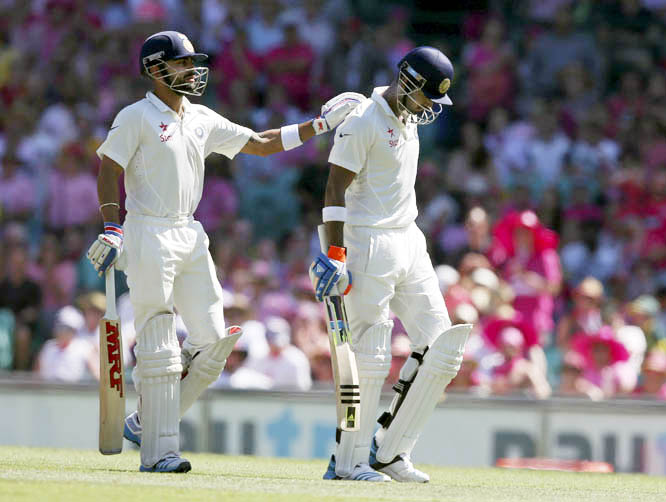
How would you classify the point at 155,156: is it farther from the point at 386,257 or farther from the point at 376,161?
the point at 386,257

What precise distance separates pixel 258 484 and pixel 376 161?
179cm

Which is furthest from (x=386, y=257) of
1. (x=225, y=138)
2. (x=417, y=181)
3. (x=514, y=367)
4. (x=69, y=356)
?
(x=417, y=181)

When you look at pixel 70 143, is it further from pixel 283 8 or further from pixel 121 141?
pixel 121 141

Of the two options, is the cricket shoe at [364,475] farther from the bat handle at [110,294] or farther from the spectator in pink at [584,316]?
the spectator in pink at [584,316]

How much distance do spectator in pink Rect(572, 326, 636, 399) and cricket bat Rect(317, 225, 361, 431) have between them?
422 cm

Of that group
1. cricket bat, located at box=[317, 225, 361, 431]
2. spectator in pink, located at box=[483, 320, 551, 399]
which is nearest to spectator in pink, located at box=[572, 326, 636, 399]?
spectator in pink, located at box=[483, 320, 551, 399]

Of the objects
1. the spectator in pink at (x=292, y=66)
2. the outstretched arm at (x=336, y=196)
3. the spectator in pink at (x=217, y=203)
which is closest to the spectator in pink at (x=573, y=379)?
the outstretched arm at (x=336, y=196)

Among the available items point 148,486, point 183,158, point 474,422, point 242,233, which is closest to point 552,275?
point 474,422

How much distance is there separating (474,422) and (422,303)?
3.07 metres

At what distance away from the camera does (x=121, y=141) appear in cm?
724

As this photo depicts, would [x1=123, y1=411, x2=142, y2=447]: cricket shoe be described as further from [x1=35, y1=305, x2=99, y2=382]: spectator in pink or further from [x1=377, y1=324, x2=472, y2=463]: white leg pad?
[x1=35, y1=305, x2=99, y2=382]: spectator in pink

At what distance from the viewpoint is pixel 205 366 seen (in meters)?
7.56

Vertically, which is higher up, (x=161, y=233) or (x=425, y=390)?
(x=161, y=233)

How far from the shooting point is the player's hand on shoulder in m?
7.23
